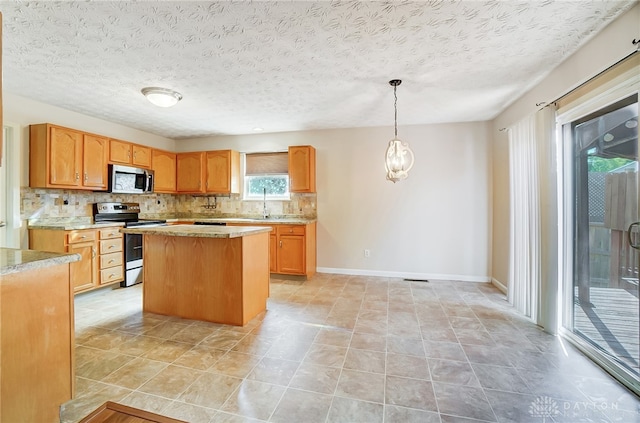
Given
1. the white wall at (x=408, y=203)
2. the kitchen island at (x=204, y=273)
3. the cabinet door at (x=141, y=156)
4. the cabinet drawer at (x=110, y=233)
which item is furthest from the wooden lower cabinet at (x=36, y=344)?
the white wall at (x=408, y=203)

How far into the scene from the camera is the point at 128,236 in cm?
387

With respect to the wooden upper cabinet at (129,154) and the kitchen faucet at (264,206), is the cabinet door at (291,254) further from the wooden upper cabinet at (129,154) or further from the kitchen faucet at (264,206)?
the wooden upper cabinet at (129,154)

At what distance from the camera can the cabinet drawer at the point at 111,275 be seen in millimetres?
3520

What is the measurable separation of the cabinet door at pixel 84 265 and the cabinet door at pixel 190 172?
1.88m

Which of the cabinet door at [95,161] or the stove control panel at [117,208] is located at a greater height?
the cabinet door at [95,161]

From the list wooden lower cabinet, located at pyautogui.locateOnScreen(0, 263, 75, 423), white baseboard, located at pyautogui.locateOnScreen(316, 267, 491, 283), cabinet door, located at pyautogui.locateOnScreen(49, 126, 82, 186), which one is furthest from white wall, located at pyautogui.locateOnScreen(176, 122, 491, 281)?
wooden lower cabinet, located at pyautogui.locateOnScreen(0, 263, 75, 423)

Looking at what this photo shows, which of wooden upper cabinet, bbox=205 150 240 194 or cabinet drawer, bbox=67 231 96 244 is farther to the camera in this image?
wooden upper cabinet, bbox=205 150 240 194

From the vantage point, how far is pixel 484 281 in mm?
4078

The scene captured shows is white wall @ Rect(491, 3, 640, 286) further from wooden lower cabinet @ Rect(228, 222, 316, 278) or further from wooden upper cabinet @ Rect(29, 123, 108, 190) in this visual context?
wooden upper cabinet @ Rect(29, 123, 108, 190)

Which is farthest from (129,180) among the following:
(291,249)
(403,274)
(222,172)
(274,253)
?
(403,274)

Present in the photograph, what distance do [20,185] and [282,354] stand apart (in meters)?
3.77

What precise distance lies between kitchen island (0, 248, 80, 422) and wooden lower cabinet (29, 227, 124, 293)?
1975 millimetres

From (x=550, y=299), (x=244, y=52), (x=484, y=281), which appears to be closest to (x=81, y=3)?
(x=244, y=52)

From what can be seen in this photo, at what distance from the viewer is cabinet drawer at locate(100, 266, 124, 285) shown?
352 cm
